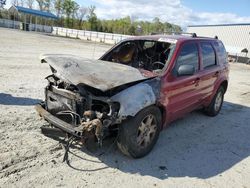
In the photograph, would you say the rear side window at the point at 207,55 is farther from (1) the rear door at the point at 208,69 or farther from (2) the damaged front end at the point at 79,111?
(2) the damaged front end at the point at 79,111

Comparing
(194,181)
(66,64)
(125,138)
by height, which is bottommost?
(194,181)

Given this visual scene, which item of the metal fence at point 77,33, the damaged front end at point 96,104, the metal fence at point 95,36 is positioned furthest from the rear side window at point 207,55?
the metal fence at point 95,36

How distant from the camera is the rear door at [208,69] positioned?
5.72 metres

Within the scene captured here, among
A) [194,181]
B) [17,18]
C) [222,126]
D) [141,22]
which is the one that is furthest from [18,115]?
[141,22]

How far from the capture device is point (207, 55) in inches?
237

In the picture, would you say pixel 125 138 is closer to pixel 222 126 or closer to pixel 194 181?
pixel 194 181

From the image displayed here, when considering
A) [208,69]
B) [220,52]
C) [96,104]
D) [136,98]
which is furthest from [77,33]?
[136,98]

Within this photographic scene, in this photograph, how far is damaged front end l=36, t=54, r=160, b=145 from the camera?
366 cm

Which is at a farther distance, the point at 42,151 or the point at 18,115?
the point at 18,115

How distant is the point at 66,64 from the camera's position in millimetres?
4223

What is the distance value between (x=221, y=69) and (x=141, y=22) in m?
84.7

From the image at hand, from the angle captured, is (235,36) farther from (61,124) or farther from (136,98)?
(61,124)

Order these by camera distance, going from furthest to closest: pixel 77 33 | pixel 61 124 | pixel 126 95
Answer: pixel 77 33 < pixel 61 124 < pixel 126 95

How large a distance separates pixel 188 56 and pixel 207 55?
40.6 inches
